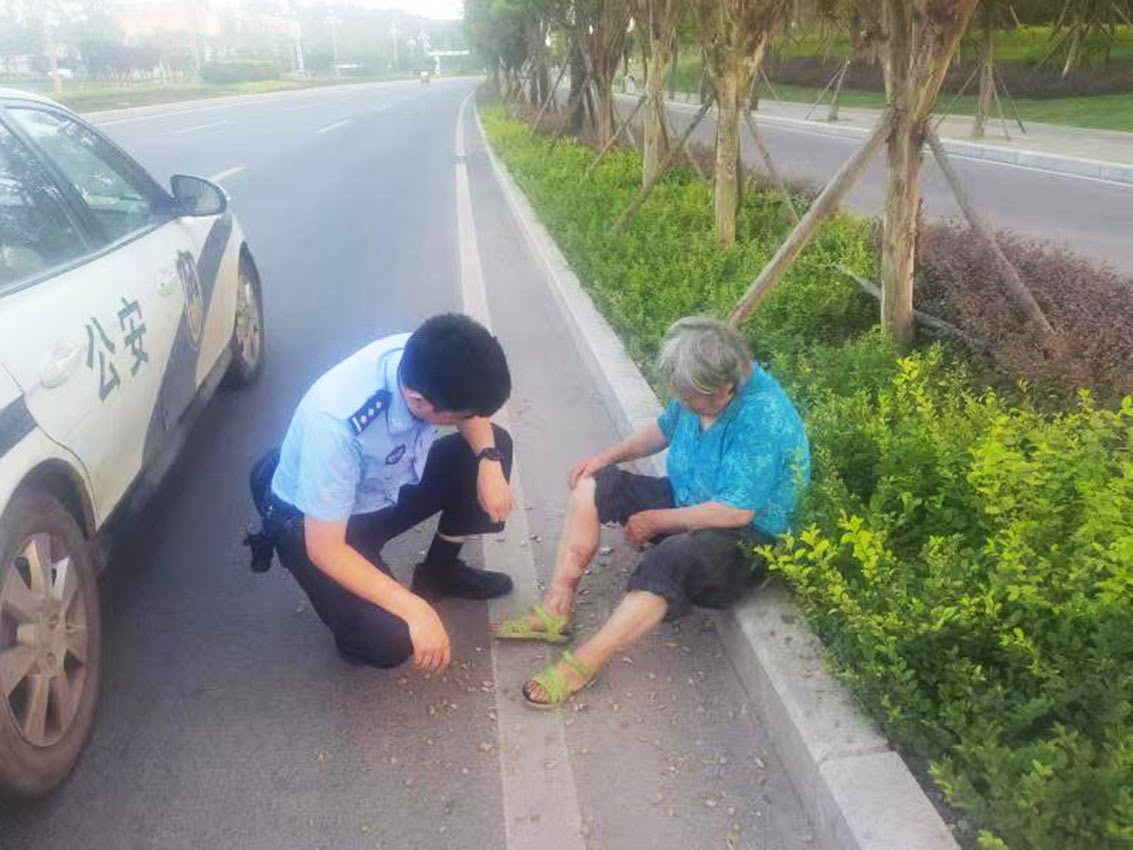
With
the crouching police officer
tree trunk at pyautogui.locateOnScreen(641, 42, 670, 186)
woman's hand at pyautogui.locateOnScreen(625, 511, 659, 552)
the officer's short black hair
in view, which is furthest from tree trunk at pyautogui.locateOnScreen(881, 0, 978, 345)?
tree trunk at pyautogui.locateOnScreen(641, 42, 670, 186)

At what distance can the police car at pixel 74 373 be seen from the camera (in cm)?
224

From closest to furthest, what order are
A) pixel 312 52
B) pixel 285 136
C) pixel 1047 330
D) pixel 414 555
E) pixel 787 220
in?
pixel 414 555 → pixel 1047 330 → pixel 787 220 → pixel 285 136 → pixel 312 52

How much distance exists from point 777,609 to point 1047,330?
221 centimetres

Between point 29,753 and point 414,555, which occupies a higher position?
point 29,753

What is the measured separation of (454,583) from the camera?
3.30 metres

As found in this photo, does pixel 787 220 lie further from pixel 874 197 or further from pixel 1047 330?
pixel 874 197

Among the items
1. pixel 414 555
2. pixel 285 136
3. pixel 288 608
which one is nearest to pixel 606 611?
pixel 414 555

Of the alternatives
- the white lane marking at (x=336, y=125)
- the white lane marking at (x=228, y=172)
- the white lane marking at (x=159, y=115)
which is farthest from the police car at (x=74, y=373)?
the white lane marking at (x=336, y=125)

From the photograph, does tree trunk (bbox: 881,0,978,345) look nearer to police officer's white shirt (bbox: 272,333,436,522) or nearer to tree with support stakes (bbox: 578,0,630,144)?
police officer's white shirt (bbox: 272,333,436,522)

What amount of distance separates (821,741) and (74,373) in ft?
6.81

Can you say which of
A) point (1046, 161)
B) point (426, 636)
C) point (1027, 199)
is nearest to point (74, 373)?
point (426, 636)

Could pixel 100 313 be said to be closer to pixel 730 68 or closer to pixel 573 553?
pixel 573 553

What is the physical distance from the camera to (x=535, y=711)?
2.77 meters

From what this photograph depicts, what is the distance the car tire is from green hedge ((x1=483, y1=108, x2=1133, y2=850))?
110 inches
